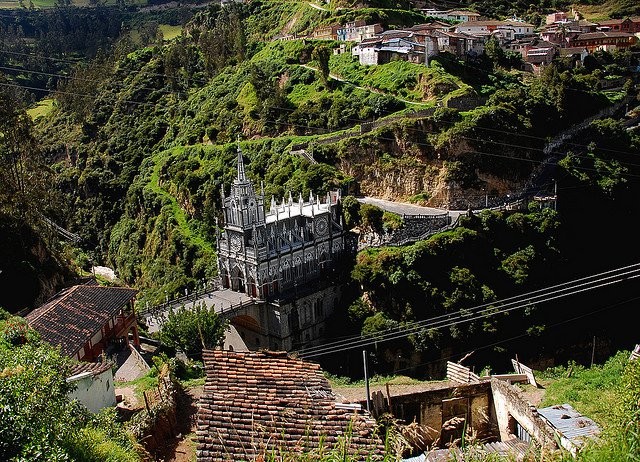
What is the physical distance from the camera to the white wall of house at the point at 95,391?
2170 centimetres

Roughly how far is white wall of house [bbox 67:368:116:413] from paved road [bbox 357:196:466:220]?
3328cm

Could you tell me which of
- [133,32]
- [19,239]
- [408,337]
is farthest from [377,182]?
[133,32]

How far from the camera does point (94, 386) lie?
22422 mm

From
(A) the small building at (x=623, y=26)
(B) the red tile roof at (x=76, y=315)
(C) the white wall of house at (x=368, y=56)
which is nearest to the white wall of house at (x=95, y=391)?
(B) the red tile roof at (x=76, y=315)

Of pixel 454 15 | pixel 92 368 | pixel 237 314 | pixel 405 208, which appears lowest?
pixel 237 314

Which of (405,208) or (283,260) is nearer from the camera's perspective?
(283,260)

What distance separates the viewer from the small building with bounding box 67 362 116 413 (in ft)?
71.5

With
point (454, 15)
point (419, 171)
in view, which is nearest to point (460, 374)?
point (419, 171)

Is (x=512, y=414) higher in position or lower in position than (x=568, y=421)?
lower

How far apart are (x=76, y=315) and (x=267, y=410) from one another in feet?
53.3

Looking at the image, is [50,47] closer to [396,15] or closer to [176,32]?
[176,32]

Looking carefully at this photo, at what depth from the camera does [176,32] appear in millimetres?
141250

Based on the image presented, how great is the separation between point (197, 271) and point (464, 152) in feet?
86.0

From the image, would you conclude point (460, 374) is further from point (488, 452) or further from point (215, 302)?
point (215, 302)
